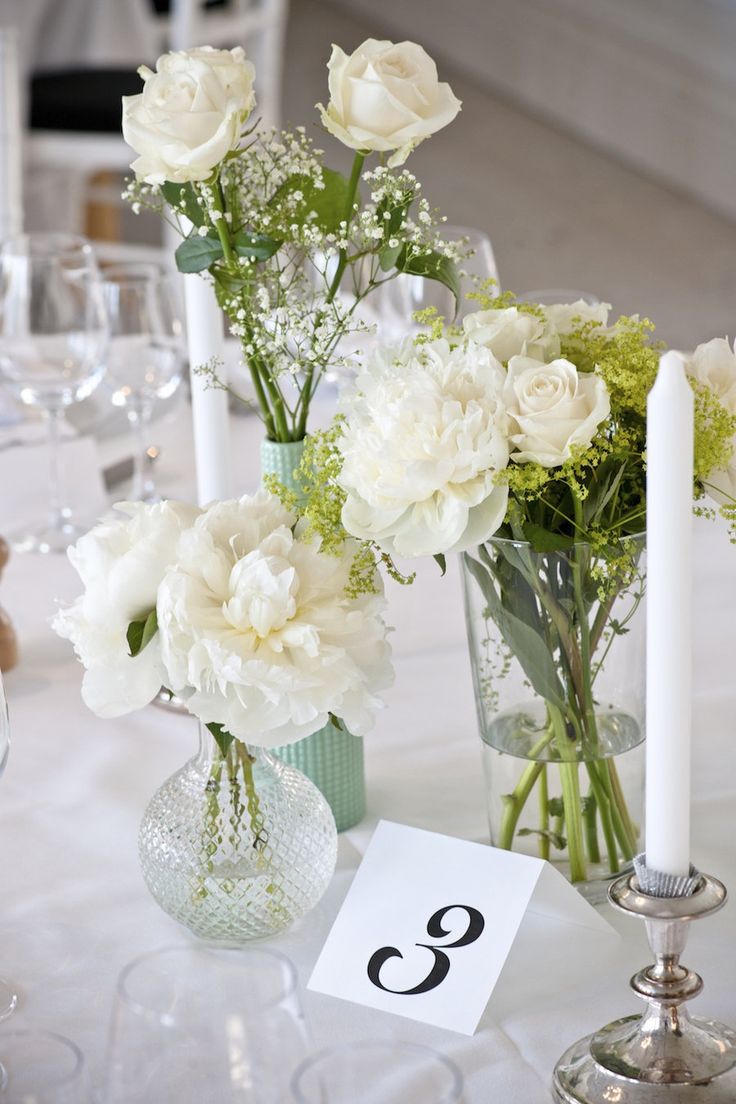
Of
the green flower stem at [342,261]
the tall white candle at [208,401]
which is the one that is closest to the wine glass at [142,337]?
the tall white candle at [208,401]

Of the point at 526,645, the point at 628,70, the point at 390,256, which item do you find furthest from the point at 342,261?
the point at 628,70

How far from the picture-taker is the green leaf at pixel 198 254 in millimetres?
803

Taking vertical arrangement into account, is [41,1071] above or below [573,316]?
below

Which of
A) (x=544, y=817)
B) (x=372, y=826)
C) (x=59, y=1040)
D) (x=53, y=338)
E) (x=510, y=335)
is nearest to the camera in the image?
(x=59, y=1040)

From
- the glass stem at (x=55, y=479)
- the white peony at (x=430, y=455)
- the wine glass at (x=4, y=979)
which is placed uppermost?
the white peony at (x=430, y=455)

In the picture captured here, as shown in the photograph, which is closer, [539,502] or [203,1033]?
[203,1033]

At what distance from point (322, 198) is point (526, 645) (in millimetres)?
290

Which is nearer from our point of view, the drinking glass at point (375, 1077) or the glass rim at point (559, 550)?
the drinking glass at point (375, 1077)

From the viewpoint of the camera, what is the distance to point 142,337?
1.42 meters

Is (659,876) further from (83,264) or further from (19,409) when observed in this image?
(19,409)

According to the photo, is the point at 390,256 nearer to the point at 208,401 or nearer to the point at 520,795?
the point at 208,401

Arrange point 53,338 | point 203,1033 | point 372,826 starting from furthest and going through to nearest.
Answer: point 53,338 < point 372,826 < point 203,1033

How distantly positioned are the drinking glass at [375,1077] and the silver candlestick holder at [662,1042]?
100 mm

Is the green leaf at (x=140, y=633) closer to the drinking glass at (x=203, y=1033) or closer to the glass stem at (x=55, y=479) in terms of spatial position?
the drinking glass at (x=203, y=1033)
